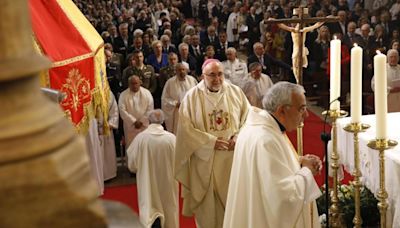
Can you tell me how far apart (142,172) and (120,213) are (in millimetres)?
5339

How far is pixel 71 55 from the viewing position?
2.95 m

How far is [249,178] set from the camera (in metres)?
3.48

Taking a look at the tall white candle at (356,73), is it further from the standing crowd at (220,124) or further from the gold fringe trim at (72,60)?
the gold fringe trim at (72,60)

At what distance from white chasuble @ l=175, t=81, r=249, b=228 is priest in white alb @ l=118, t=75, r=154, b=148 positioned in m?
2.46

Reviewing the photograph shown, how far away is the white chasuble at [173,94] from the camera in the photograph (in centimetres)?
846

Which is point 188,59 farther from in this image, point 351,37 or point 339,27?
point 339,27

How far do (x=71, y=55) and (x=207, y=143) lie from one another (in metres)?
2.74

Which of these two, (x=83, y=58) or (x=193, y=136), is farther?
(x=193, y=136)

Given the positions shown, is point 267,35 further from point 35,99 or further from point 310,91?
point 35,99

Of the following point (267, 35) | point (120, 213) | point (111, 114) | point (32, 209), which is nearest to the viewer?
point (32, 209)

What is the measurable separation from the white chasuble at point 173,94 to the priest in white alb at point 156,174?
2626mm

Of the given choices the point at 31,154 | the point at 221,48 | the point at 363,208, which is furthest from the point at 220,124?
the point at 221,48

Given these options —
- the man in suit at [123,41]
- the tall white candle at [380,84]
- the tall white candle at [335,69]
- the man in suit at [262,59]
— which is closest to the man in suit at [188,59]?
the man in suit at [262,59]

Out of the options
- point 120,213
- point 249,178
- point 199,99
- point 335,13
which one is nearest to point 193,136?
point 199,99
